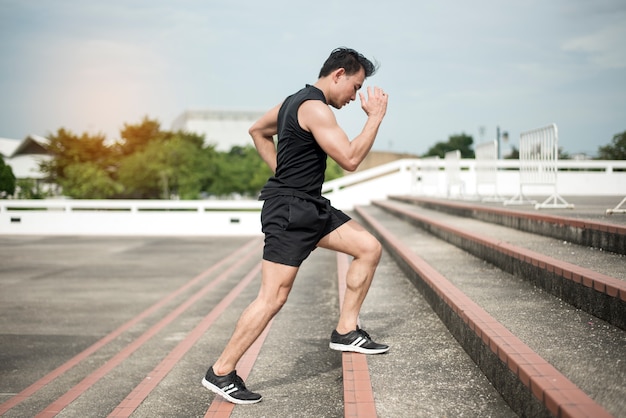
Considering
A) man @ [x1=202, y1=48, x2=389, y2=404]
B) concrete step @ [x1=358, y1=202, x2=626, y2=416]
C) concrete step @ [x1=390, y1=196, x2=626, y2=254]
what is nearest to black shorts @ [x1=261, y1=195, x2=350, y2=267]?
man @ [x1=202, y1=48, x2=389, y2=404]

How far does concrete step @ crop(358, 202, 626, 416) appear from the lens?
2.51 metres

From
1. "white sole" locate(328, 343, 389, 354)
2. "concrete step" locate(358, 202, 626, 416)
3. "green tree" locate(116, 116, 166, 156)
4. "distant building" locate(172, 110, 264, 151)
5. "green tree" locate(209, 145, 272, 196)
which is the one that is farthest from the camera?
"distant building" locate(172, 110, 264, 151)

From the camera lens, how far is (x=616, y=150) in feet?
108

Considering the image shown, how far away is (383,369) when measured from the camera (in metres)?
3.57

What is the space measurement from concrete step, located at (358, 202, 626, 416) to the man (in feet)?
3.68

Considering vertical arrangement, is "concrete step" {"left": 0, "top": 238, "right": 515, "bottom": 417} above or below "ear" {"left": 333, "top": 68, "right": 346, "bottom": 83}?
below

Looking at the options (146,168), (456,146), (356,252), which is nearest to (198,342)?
(356,252)

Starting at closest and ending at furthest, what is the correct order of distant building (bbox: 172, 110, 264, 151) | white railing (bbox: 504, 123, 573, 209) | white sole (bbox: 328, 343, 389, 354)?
white sole (bbox: 328, 343, 389, 354) → white railing (bbox: 504, 123, 573, 209) → distant building (bbox: 172, 110, 264, 151)

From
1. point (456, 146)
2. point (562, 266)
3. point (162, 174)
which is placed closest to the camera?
point (562, 266)

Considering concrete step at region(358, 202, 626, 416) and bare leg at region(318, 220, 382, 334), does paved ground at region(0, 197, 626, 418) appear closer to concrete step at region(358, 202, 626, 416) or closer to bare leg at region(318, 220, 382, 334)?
concrete step at region(358, 202, 626, 416)

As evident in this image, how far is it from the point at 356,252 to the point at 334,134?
2.76 ft

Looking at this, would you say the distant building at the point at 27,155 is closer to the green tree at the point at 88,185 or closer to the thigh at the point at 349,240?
the green tree at the point at 88,185

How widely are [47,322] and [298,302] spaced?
3128 millimetres

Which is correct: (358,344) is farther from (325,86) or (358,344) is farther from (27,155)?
(27,155)
